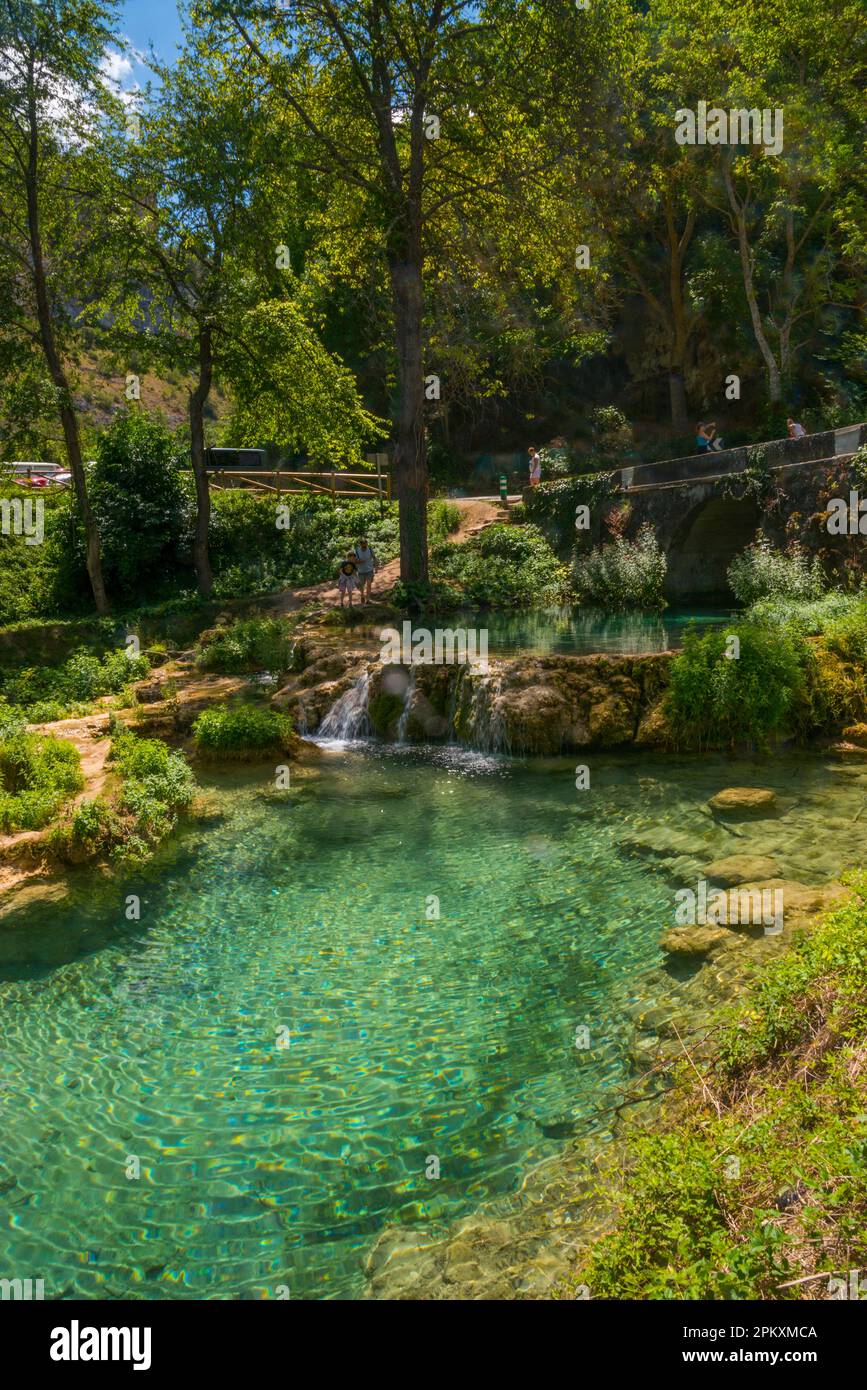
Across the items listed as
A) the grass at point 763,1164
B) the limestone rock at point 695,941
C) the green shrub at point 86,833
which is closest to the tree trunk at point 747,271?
the limestone rock at point 695,941

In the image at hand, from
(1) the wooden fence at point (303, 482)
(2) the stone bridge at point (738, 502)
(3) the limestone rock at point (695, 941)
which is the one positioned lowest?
(3) the limestone rock at point (695, 941)

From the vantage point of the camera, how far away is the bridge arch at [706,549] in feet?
79.2

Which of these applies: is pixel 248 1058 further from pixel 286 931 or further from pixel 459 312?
pixel 459 312

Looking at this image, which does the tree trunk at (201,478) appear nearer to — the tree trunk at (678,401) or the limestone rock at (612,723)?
the limestone rock at (612,723)

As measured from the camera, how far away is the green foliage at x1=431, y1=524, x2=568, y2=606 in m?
24.1

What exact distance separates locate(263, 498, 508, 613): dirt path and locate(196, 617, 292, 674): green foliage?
164 inches

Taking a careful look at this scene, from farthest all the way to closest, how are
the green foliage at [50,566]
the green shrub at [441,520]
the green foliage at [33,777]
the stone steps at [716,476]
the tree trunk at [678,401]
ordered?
the tree trunk at [678,401] → the green shrub at [441,520] → the green foliage at [50,566] → the stone steps at [716,476] → the green foliage at [33,777]

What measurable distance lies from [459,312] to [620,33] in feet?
24.9

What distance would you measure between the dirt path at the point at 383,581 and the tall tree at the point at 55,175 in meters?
5.53

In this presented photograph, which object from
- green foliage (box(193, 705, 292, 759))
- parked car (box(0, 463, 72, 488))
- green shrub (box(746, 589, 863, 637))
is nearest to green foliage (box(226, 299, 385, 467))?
parked car (box(0, 463, 72, 488))

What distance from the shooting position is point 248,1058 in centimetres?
588

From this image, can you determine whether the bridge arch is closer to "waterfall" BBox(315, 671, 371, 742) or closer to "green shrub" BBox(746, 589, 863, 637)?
"green shrub" BBox(746, 589, 863, 637)

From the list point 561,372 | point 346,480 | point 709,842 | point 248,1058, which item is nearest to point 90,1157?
point 248,1058

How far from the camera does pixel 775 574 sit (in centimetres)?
1852
